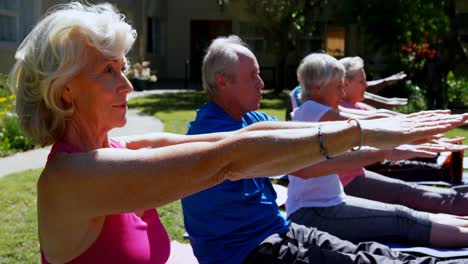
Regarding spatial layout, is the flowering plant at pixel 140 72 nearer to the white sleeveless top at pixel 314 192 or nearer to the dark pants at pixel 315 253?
the white sleeveless top at pixel 314 192

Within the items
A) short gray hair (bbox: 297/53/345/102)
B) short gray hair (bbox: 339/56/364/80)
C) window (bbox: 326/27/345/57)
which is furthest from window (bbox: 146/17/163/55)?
Answer: short gray hair (bbox: 297/53/345/102)

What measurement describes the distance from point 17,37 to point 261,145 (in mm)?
12075

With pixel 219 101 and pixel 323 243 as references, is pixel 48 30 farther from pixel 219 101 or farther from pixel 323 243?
pixel 323 243

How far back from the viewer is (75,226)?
1.97m

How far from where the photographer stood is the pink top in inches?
80.7

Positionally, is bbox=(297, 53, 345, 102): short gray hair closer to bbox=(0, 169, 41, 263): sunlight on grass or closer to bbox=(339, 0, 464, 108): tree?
bbox=(0, 169, 41, 263): sunlight on grass

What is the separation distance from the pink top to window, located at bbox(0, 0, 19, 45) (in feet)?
36.0

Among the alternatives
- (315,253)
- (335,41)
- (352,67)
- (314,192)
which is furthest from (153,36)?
(315,253)

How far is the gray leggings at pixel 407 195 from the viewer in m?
4.89

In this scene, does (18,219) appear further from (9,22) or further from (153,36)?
(153,36)

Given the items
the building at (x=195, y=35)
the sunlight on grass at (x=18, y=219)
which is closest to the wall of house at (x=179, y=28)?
the building at (x=195, y=35)

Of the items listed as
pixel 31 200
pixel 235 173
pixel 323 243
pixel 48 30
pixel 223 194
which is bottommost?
pixel 31 200

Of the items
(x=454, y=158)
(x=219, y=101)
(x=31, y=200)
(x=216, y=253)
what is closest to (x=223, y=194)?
(x=216, y=253)

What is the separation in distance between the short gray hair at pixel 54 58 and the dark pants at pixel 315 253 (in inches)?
50.8
